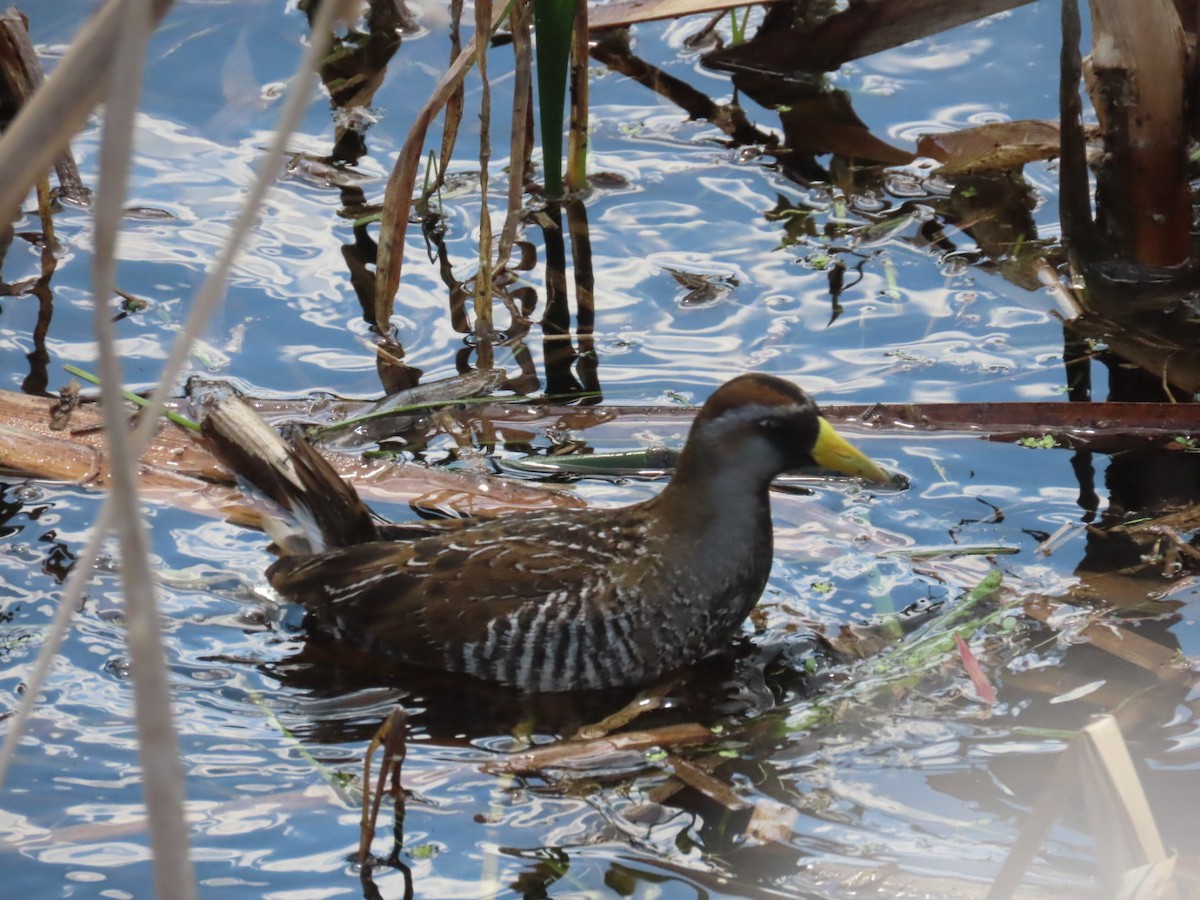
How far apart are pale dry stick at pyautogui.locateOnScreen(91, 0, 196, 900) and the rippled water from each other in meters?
2.13

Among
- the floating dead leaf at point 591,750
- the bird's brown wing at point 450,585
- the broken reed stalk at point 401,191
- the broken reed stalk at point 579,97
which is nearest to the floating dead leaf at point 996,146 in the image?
the broken reed stalk at point 579,97

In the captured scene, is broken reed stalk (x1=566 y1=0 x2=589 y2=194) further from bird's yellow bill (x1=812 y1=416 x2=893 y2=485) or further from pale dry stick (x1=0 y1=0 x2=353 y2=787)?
pale dry stick (x1=0 y1=0 x2=353 y2=787)

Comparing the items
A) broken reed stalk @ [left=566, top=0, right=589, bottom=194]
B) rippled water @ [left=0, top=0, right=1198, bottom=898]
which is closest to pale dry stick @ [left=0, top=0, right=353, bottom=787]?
rippled water @ [left=0, top=0, right=1198, bottom=898]

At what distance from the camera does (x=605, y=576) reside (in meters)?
4.08

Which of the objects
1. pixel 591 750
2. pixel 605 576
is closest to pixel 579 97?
pixel 605 576

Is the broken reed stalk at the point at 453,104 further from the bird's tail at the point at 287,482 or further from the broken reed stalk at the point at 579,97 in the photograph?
the bird's tail at the point at 287,482

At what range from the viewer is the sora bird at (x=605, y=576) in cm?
404

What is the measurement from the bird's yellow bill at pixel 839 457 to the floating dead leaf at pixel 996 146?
2.89 m

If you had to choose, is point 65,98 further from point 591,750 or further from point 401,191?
point 401,191

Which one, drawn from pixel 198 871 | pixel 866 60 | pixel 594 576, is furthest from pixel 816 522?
pixel 866 60

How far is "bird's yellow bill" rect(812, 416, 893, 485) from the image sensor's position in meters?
4.07

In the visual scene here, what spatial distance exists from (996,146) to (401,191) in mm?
Result: 2833

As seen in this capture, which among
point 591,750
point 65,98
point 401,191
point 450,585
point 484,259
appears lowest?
point 591,750

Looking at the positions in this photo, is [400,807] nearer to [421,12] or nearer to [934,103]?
[934,103]
